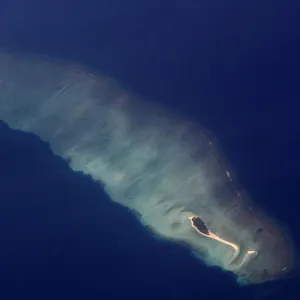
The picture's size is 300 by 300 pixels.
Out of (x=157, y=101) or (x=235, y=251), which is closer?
(x=235, y=251)

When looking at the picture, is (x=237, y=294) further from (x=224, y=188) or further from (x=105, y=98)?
(x=105, y=98)

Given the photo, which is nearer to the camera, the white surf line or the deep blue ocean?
the deep blue ocean

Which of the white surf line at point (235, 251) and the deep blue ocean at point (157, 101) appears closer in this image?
the deep blue ocean at point (157, 101)

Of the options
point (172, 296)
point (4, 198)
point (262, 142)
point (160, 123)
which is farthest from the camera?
point (160, 123)

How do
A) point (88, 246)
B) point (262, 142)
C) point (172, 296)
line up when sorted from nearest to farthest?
point (172, 296) < point (88, 246) < point (262, 142)

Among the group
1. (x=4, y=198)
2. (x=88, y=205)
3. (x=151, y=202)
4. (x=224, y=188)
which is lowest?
(x=4, y=198)

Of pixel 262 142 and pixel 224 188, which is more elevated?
pixel 262 142

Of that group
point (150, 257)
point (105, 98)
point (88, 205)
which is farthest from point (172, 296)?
point (105, 98)

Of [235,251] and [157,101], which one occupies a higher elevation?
[157,101]
